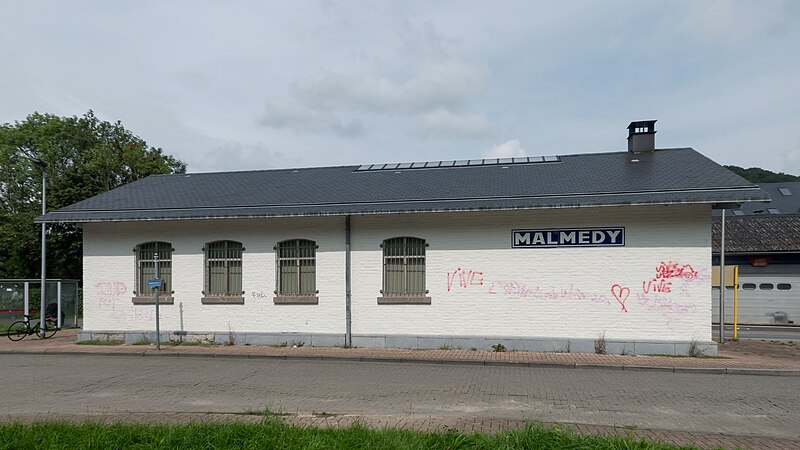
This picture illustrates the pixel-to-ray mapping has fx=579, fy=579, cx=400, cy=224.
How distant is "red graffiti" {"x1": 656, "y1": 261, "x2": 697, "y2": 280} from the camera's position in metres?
13.0

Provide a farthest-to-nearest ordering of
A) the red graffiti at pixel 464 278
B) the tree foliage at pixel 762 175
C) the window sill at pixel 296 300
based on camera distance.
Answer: the tree foliage at pixel 762 175 → the window sill at pixel 296 300 → the red graffiti at pixel 464 278

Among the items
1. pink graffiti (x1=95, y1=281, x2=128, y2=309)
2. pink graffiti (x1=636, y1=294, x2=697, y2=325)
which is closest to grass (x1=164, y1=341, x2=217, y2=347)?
pink graffiti (x1=95, y1=281, x2=128, y2=309)

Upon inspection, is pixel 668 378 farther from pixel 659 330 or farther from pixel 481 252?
pixel 481 252

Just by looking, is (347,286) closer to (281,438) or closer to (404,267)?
(404,267)

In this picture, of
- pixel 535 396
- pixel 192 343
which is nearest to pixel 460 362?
pixel 535 396

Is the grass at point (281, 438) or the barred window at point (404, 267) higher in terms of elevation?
the barred window at point (404, 267)

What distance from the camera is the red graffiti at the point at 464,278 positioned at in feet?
46.2

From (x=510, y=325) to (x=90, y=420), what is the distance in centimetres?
946

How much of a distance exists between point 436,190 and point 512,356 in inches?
194

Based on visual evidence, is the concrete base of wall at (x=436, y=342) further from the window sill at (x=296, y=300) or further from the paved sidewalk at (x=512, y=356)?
the window sill at (x=296, y=300)

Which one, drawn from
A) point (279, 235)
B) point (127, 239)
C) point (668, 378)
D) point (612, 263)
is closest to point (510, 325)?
point (612, 263)

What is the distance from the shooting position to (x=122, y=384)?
10047 mm

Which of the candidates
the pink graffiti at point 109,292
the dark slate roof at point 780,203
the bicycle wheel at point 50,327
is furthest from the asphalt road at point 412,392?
the dark slate roof at point 780,203

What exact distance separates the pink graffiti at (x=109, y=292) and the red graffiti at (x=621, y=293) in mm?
12738
